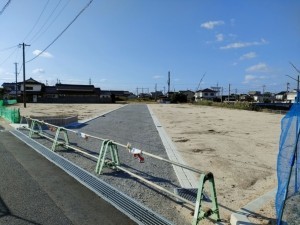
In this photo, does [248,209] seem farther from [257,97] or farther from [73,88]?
[257,97]

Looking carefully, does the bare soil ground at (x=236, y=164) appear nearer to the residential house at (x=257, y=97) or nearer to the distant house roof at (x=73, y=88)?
the distant house roof at (x=73, y=88)

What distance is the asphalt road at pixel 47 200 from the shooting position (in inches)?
193

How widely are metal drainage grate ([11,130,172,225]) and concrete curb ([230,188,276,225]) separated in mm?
951

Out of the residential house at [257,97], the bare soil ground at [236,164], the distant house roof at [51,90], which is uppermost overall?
the distant house roof at [51,90]

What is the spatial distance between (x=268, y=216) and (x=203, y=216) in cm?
106

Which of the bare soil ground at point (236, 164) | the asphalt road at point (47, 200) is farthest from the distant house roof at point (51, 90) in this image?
the asphalt road at point (47, 200)

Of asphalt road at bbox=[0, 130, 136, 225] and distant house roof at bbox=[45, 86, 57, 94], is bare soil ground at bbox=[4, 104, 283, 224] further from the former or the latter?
distant house roof at bbox=[45, 86, 57, 94]

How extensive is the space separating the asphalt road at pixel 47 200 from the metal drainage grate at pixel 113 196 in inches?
5.3

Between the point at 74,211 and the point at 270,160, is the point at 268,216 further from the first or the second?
the point at 270,160

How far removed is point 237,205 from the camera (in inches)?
224

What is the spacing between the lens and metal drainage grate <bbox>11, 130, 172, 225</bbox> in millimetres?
5055

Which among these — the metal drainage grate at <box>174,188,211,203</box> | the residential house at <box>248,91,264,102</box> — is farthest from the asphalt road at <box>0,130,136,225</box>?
the residential house at <box>248,91,264,102</box>

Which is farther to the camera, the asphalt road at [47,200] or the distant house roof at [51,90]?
the distant house roof at [51,90]

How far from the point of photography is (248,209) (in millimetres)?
5352
